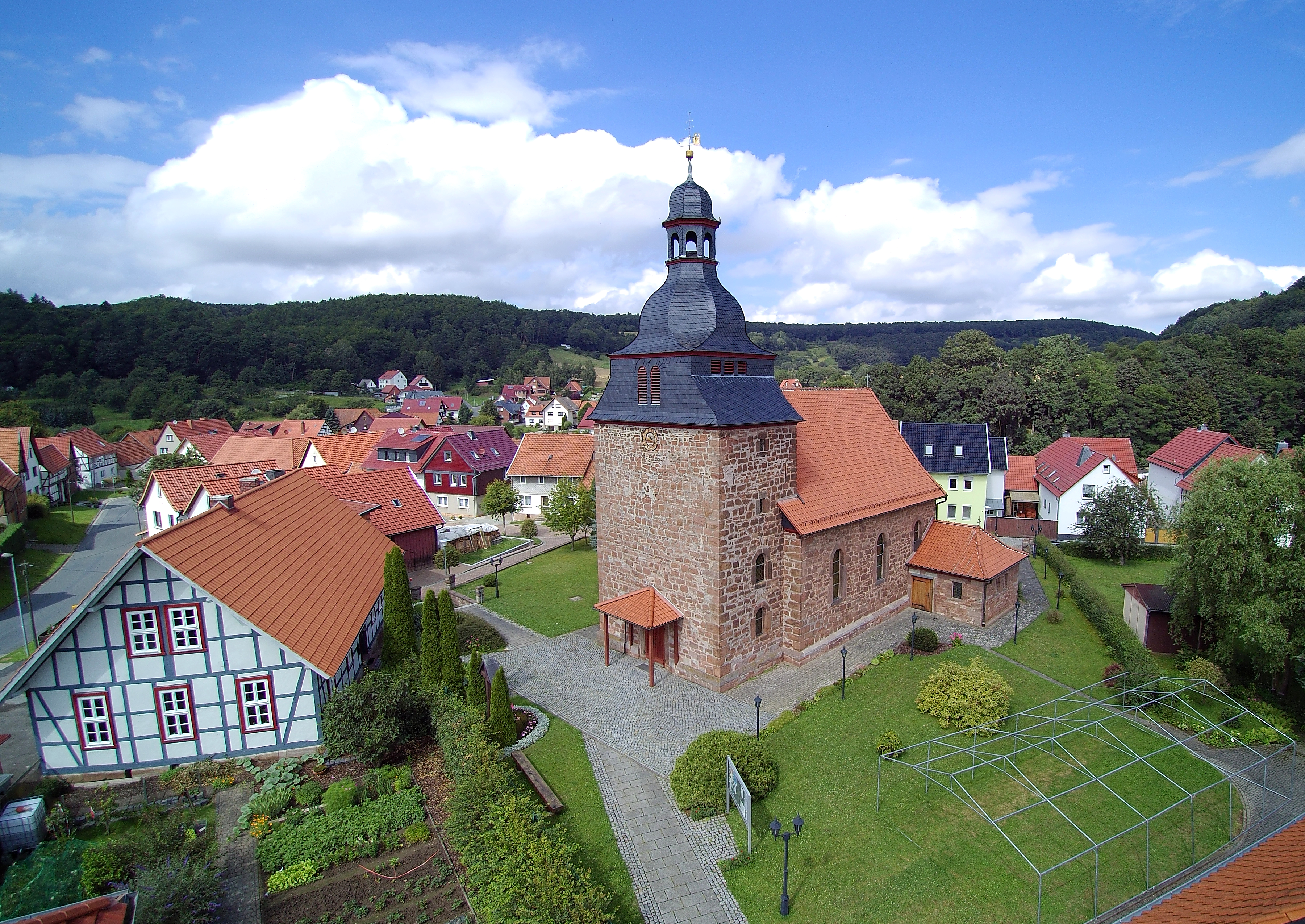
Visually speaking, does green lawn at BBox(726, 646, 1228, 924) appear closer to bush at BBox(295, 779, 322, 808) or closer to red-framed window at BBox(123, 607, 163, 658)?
bush at BBox(295, 779, 322, 808)

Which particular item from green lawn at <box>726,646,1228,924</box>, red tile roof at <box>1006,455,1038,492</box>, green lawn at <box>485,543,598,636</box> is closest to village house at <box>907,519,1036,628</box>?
green lawn at <box>726,646,1228,924</box>

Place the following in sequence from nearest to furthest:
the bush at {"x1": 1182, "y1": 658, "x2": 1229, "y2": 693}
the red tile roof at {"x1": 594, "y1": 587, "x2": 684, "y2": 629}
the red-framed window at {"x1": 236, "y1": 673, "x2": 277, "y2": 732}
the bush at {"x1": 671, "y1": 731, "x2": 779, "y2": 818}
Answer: the bush at {"x1": 671, "y1": 731, "x2": 779, "y2": 818} < the red-framed window at {"x1": 236, "y1": 673, "x2": 277, "y2": 732} < the bush at {"x1": 1182, "y1": 658, "x2": 1229, "y2": 693} < the red tile roof at {"x1": 594, "y1": 587, "x2": 684, "y2": 629}

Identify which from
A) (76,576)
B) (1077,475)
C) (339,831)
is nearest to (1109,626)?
(1077,475)

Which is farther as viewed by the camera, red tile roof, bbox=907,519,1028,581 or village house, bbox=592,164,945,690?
red tile roof, bbox=907,519,1028,581

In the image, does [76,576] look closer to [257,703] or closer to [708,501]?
[257,703]

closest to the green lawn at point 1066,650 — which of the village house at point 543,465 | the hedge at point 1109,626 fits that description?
the hedge at point 1109,626

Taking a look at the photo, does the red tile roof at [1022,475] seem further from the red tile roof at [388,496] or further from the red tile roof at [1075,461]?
the red tile roof at [388,496]
